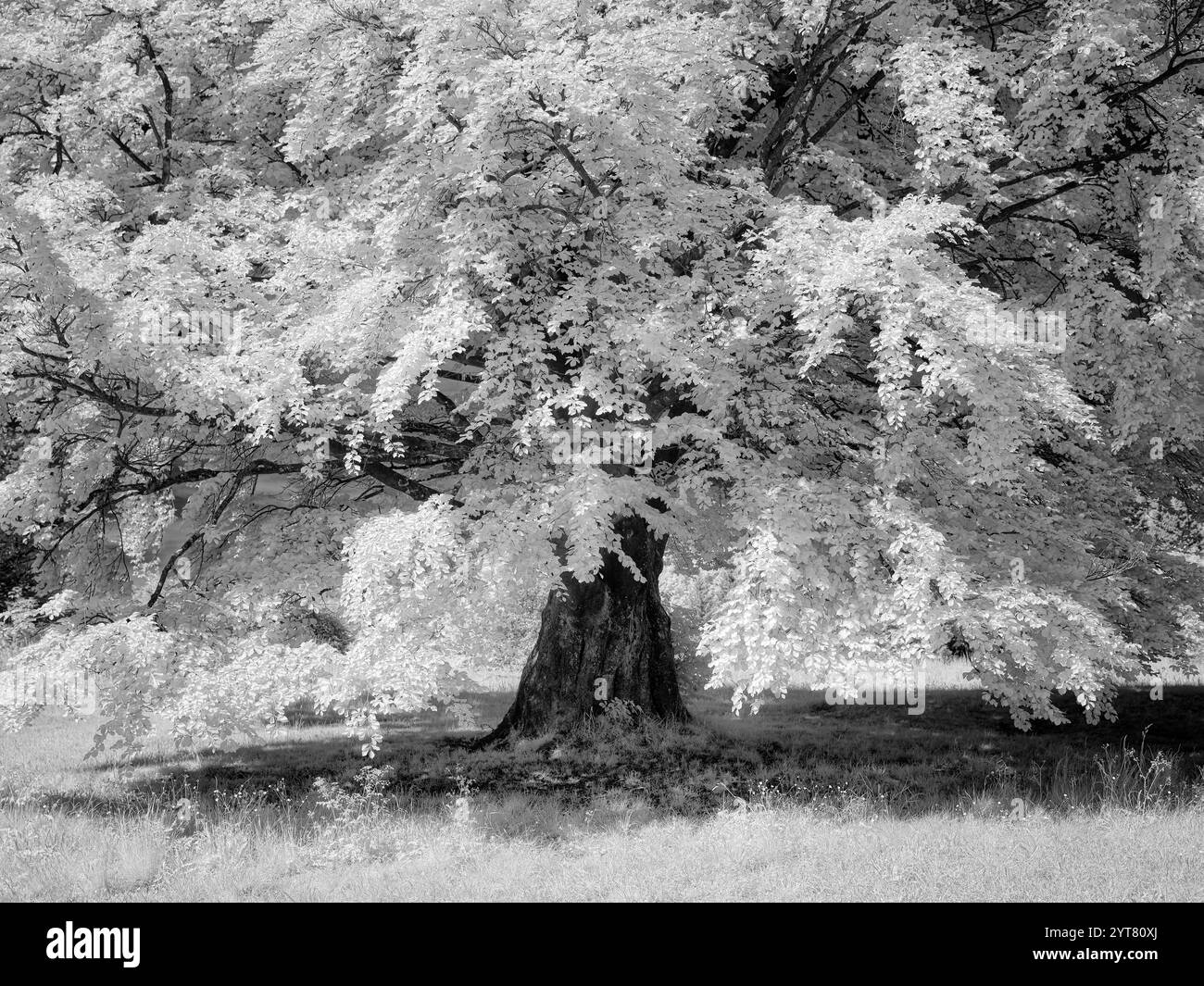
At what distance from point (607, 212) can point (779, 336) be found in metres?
3.04

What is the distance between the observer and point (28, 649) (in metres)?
10.6

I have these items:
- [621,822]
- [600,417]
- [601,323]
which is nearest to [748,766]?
[621,822]

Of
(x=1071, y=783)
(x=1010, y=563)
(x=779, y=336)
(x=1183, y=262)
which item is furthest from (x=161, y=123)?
(x=1071, y=783)

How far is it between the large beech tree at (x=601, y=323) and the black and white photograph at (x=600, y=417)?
75 millimetres

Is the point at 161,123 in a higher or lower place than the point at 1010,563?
higher

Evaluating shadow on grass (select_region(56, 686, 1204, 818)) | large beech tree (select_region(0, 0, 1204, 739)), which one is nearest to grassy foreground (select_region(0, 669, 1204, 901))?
shadow on grass (select_region(56, 686, 1204, 818))

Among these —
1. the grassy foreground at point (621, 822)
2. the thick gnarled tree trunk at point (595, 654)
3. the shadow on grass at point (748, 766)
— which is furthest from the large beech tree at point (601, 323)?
the thick gnarled tree trunk at point (595, 654)

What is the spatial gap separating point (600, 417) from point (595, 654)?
3918mm

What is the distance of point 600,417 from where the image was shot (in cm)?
1255

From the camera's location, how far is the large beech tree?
377 inches

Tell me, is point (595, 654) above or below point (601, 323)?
below

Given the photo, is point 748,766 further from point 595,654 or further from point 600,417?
point 600,417

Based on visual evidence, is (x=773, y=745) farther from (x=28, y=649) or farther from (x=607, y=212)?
(x=28, y=649)

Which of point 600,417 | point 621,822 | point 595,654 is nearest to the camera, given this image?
point 621,822
